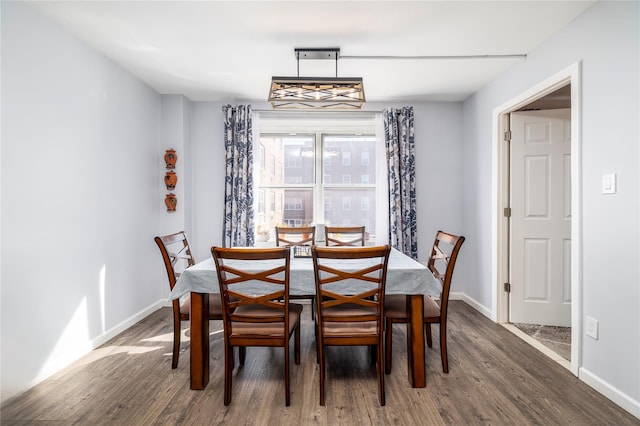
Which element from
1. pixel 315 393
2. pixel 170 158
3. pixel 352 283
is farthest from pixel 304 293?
pixel 170 158

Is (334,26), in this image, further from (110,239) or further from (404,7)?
(110,239)

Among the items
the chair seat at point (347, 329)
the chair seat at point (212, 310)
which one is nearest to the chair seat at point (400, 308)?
the chair seat at point (347, 329)

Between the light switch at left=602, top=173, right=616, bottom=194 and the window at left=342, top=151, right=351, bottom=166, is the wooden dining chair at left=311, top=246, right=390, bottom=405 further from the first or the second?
the window at left=342, top=151, right=351, bottom=166

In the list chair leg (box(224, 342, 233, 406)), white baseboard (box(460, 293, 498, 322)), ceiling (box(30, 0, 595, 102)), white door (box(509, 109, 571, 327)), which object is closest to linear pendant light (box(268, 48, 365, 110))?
ceiling (box(30, 0, 595, 102))

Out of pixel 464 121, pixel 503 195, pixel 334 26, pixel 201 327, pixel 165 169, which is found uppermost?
pixel 334 26

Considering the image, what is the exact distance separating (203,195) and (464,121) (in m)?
3.33

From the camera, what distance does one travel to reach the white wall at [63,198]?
6.75 feet

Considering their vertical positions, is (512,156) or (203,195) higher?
(512,156)

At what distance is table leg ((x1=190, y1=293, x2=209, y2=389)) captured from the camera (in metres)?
2.11

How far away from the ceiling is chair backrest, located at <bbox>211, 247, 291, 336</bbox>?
1.60 m

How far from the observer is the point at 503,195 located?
11.0ft

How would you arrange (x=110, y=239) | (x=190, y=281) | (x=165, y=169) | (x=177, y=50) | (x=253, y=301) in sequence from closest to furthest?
(x=253, y=301) < (x=190, y=281) < (x=177, y=50) < (x=110, y=239) < (x=165, y=169)

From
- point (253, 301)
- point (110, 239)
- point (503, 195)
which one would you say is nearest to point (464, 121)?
point (503, 195)

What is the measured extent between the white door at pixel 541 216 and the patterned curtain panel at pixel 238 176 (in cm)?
282
